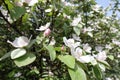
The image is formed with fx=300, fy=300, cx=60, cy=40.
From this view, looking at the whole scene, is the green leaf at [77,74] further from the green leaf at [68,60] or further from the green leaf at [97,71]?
the green leaf at [97,71]

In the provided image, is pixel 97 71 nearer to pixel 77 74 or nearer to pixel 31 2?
pixel 77 74

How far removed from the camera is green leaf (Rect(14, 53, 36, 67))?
1296 millimetres

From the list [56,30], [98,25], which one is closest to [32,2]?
[56,30]

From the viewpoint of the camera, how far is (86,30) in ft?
7.74

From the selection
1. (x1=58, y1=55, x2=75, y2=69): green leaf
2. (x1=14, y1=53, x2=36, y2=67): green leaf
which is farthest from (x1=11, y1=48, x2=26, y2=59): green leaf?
(x1=58, y1=55, x2=75, y2=69): green leaf

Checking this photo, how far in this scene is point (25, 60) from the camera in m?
1.32

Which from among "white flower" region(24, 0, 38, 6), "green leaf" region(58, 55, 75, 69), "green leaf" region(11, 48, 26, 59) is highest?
"white flower" region(24, 0, 38, 6)

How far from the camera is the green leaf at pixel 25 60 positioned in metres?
1.30

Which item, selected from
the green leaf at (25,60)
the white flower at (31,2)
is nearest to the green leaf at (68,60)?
the green leaf at (25,60)

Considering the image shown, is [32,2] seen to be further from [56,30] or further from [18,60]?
[56,30]

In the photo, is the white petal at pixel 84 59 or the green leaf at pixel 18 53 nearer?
the green leaf at pixel 18 53

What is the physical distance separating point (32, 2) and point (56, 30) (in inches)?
25.5

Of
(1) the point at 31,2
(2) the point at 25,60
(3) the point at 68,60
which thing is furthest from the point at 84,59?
(1) the point at 31,2

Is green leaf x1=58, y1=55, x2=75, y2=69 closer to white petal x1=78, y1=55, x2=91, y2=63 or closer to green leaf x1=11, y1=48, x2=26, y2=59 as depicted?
white petal x1=78, y1=55, x2=91, y2=63
